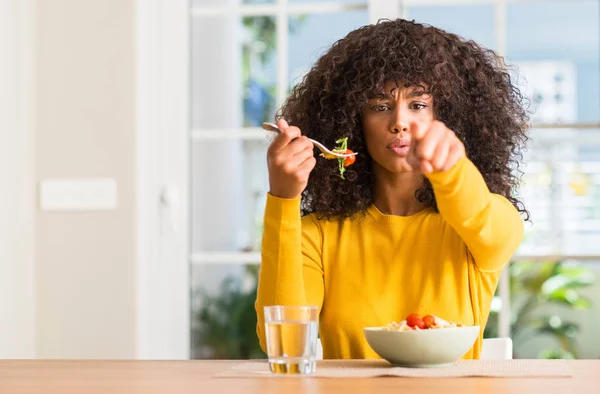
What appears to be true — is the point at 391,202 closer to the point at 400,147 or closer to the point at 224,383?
the point at 400,147

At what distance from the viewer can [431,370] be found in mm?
1397

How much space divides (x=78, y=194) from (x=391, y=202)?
1.75 metres

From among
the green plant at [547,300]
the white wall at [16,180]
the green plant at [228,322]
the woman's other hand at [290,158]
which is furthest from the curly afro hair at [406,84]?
the green plant at [547,300]

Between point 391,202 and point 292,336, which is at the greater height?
point 391,202

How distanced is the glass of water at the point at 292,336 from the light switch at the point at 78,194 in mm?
2186

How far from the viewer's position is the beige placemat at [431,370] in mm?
1342

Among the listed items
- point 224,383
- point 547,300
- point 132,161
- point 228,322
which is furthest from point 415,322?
point 547,300

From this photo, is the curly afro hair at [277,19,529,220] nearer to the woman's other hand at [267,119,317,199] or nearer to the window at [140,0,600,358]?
the woman's other hand at [267,119,317,199]

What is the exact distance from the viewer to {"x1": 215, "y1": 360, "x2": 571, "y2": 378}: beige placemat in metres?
1.34

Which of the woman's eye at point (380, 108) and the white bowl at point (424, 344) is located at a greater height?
the woman's eye at point (380, 108)

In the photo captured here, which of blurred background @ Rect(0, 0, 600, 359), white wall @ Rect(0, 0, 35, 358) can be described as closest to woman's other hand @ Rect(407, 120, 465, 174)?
blurred background @ Rect(0, 0, 600, 359)

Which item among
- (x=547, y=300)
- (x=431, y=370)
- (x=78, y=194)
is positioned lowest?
(x=547, y=300)

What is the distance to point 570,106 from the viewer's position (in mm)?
6379

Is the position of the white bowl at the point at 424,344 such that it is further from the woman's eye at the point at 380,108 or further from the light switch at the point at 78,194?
the light switch at the point at 78,194
